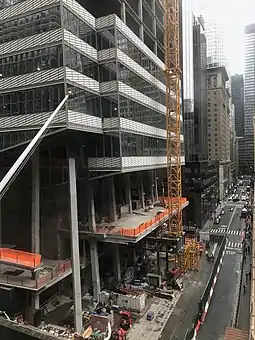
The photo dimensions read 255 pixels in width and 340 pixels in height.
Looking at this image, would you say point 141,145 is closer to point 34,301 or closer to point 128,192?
point 128,192

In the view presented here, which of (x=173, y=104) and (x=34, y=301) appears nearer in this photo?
(x=34, y=301)

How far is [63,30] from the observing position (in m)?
25.8

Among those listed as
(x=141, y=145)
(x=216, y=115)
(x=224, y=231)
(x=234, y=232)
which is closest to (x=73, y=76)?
(x=141, y=145)

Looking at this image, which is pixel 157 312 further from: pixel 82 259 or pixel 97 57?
pixel 97 57

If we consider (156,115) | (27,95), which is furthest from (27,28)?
(156,115)

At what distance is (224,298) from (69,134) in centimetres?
2347

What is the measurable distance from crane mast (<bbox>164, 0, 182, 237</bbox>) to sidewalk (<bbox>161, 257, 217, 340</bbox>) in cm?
601

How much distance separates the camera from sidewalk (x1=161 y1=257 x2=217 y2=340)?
89.1ft

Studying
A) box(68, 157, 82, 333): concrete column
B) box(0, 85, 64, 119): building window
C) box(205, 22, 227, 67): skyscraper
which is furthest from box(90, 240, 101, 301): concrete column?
box(205, 22, 227, 67): skyscraper

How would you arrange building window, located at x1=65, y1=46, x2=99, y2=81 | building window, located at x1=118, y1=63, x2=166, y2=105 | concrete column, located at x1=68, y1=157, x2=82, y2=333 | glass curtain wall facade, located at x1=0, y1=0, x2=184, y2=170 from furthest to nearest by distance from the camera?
building window, located at x1=118, y1=63, x2=166, y2=105
concrete column, located at x1=68, y1=157, x2=82, y2=333
building window, located at x1=65, y1=46, x2=99, y2=81
glass curtain wall facade, located at x1=0, y1=0, x2=184, y2=170

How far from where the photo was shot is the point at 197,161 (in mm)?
71062

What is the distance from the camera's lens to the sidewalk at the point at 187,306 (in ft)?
89.1

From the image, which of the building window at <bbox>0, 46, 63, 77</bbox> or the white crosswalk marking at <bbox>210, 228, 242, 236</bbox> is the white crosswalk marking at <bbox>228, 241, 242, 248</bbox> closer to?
the white crosswalk marking at <bbox>210, 228, 242, 236</bbox>

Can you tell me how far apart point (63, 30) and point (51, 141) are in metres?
9.89
